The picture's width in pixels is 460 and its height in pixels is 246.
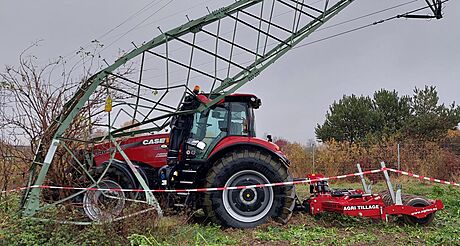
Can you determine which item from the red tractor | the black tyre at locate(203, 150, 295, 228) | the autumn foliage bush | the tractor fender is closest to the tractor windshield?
the red tractor

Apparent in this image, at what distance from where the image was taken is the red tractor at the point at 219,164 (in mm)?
7242

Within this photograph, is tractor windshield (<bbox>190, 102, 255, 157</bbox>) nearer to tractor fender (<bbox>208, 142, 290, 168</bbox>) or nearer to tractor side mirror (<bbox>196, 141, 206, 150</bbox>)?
tractor side mirror (<bbox>196, 141, 206, 150</bbox>)

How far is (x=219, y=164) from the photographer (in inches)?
286

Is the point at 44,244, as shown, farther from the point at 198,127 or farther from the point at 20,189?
the point at 198,127

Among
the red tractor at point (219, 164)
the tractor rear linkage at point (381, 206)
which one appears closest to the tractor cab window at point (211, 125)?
the red tractor at point (219, 164)

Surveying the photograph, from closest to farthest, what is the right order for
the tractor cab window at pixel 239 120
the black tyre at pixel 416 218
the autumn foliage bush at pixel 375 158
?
the black tyre at pixel 416 218 → the tractor cab window at pixel 239 120 → the autumn foliage bush at pixel 375 158

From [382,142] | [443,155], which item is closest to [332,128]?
[382,142]

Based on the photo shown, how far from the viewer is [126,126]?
7438 mm

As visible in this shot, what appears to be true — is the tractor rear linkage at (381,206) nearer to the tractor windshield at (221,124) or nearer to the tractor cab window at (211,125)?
the tractor windshield at (221,124)

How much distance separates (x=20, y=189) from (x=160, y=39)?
127 inches

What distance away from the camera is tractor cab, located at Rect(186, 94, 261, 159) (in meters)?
7.82

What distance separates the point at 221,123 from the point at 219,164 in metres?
0.90

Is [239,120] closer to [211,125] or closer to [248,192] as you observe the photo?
Result: [211,125]

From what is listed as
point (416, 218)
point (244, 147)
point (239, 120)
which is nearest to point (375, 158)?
point (416, 218)
